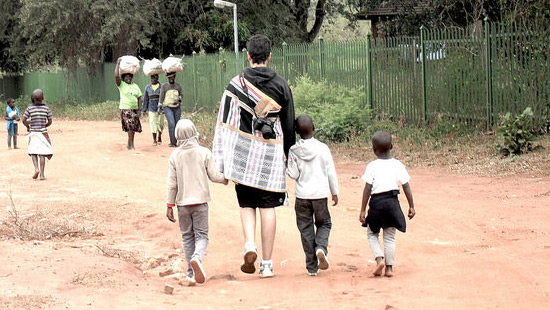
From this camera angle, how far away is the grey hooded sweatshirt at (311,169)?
693 cm

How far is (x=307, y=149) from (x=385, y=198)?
761 mm

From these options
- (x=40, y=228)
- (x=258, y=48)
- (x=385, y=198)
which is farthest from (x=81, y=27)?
(x=385, y=198)

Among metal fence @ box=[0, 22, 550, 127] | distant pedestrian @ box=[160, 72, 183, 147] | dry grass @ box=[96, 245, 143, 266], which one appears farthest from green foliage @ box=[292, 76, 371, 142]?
dry grass @ box=[96, 245, 143, 266]

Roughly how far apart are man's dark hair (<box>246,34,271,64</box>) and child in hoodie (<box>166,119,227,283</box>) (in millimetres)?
783

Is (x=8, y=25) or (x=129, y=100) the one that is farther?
(x=8, y=25)

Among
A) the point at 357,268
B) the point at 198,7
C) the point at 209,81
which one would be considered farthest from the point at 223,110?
the point at 198,7

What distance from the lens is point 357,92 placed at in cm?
1761

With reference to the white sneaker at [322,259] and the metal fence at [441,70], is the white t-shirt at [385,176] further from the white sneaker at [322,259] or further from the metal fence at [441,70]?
the metal fence at [441,70]

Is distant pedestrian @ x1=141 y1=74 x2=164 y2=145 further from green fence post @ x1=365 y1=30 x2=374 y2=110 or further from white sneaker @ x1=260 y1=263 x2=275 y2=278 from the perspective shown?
white sneaker @ x1=260 y1=263 x2=275 y2=278

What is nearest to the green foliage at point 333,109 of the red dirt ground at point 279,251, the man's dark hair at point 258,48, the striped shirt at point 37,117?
the red dirt ground at point 279,251

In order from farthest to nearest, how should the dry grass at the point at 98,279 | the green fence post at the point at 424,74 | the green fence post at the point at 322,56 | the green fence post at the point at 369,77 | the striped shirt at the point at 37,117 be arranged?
the green fence post at the point at 322,56
the green fence post at the point at 369,77
the green fence post at the point at 424,74
the striped shirt at the point at 37,117
the dry grass at the point at 98,279

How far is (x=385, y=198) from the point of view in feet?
22.2

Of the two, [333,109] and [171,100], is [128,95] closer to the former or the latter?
[171,100]

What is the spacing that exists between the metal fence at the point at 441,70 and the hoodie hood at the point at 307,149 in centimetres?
814
